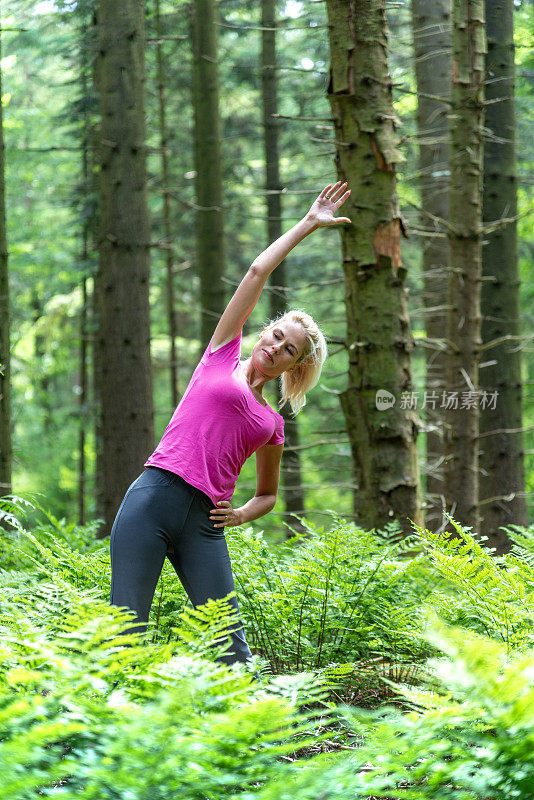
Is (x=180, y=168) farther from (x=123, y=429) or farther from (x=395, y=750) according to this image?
(x=395, y=750)

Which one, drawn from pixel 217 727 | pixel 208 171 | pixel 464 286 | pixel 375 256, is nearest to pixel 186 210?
pixel 208 171

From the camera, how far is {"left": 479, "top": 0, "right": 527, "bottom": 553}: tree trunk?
27.0ft

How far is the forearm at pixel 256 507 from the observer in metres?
3.52

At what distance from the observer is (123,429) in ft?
23.7

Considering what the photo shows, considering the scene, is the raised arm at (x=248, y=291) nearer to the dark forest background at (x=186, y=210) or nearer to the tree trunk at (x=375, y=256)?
the tree trunk at (x=375, y=256)

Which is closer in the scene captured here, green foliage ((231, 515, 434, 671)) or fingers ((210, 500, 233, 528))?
fingers ((210, 500, 233, 528))

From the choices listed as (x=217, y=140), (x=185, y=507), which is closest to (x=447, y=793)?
(x=185, y=507)

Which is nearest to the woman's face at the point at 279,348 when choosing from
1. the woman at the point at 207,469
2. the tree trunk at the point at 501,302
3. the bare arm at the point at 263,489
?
the woman at the point at 207,469

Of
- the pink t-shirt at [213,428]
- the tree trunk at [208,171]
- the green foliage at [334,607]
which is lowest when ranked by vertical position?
the green foliage at [334,607]

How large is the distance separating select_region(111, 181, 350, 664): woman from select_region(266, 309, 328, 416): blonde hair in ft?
0.04

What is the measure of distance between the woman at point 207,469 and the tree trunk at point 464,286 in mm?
3516

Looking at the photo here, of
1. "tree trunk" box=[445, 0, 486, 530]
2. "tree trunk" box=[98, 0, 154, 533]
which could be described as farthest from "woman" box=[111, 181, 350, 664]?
"tree trunk" box=[98, 0, 154, 533]

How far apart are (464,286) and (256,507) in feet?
12.9

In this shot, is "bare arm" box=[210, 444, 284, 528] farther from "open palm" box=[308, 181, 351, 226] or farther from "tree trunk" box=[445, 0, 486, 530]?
"tree trunk" box=[445, 0, 486, 530]
